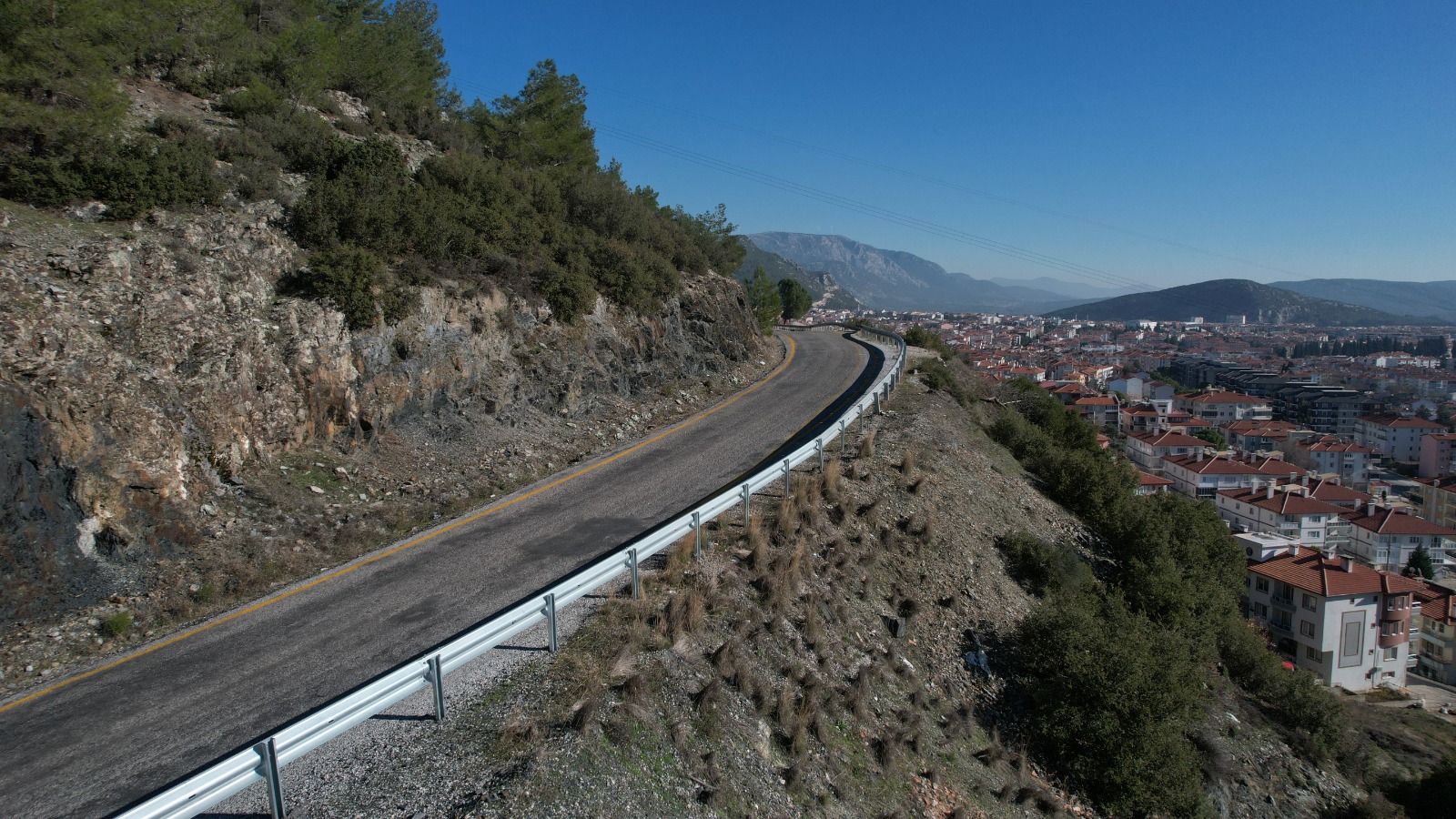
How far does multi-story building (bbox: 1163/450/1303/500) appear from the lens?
68.4 metres

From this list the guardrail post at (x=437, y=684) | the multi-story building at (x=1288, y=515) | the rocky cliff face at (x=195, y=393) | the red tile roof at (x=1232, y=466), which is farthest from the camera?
the red tile roof at (x=1232, y=466)

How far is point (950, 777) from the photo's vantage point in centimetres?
812

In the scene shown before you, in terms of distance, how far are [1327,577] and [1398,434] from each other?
101231 mm

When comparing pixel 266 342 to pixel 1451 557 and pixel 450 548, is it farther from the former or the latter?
pixel 1451 557

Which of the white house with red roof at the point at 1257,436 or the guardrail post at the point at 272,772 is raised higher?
the guardrail post at the point at 272,772

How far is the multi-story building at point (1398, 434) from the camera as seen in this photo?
351ft

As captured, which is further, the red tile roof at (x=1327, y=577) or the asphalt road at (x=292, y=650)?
the red tile roof at (x=1327, y=577)

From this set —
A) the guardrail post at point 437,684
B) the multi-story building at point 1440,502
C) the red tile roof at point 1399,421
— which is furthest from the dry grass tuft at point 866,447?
the red tile roof at point 1399,421

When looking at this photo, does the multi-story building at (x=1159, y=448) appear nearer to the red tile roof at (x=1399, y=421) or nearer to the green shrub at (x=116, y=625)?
the red tile roof at (x=1399, y=421)

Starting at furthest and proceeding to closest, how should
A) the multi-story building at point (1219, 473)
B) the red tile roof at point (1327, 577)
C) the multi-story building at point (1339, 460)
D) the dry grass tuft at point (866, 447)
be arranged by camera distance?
1. the multi-story building at point (1339, 460)
2. the multi-story building at point (1219, 473)
3. the red tile roof at point (1327, 577)
4. the dry grass tuft at point (866, 447)

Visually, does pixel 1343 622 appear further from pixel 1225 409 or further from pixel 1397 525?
pixel 1225 409

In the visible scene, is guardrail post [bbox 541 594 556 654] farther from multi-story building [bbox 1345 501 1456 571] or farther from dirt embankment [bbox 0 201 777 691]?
multi-story building [bbox 1345 501 1456 571]

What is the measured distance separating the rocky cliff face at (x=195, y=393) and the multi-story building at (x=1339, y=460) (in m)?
111

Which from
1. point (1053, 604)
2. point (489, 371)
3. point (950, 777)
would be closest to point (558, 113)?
point (489, 371)
